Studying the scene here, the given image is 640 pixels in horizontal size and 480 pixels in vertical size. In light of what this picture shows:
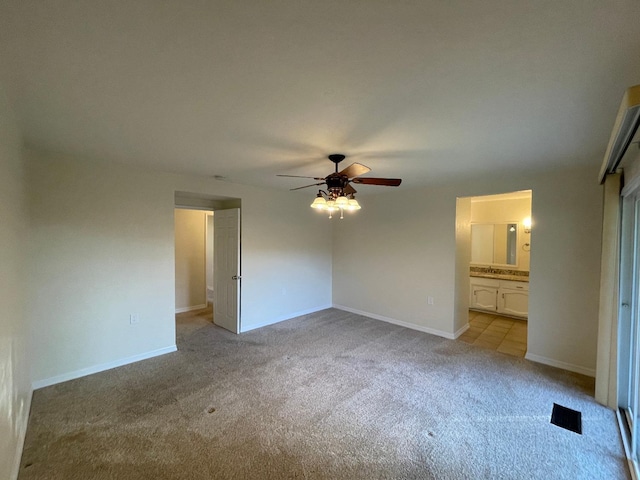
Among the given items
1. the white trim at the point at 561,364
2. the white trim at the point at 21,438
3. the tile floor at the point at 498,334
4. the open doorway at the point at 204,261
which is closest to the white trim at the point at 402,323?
the tile floor at the point at 498,334

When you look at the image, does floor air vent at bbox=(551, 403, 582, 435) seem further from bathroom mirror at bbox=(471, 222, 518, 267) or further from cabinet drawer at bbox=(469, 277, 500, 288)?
bathroom mirror at bbox=(471, 222, 518, 267)

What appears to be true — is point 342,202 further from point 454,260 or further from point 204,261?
point 204,261

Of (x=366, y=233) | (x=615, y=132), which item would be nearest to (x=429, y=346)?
(x=366, y=233)

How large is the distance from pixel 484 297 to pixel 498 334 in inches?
49.6

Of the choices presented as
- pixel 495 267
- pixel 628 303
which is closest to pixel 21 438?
pixel 628 303

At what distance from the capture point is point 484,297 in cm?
555

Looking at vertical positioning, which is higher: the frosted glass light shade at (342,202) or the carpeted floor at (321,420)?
the frosted glass light shade at (342,202)

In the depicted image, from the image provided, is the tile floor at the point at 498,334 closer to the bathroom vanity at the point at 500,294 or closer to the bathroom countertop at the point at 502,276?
the bathroom vanity at the point at 500,294

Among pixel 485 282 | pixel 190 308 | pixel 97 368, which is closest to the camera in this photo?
pixel 97 368

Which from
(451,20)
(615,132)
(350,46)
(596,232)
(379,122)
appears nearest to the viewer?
(451,20)

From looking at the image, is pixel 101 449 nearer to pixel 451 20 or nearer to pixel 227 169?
pixel 227 169

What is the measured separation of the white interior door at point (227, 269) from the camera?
4.41 meters

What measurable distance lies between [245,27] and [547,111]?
1.90 meters

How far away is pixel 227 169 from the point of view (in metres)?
3.39
